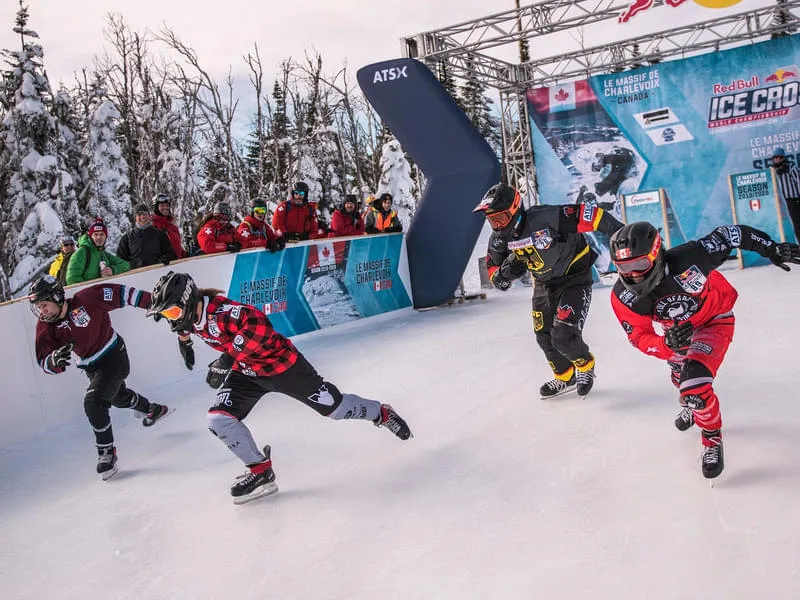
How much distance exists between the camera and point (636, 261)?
3031mm

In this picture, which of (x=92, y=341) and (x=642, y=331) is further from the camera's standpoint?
(x=92, y=341)

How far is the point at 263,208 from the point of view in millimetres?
8297

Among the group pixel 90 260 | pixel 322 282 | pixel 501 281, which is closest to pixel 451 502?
pixel 501 281

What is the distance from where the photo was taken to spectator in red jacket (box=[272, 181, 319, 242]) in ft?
29.2

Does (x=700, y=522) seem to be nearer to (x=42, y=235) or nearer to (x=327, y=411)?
(x=327, y=411)

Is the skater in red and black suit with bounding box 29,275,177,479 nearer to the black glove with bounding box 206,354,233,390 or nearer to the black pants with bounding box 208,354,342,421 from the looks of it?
the black glove with bounding box 206,354,233,390

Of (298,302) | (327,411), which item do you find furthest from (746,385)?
(298,302)

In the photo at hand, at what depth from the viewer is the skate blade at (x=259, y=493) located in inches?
145

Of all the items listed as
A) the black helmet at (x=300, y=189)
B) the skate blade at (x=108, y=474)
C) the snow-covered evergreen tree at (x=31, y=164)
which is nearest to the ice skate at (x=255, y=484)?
the skate blade at (x=108, y=474)

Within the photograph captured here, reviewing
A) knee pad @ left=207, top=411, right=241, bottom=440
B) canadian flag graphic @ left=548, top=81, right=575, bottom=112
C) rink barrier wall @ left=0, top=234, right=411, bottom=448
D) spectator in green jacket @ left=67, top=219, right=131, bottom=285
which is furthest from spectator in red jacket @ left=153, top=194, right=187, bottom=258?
canadian flag graphic @ left=548, top=81, right=575, bottom=112

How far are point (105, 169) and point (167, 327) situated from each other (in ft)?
51.4

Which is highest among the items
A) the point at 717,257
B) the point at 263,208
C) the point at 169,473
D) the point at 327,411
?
the point at 263,208

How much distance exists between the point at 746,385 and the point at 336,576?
10.7 ft

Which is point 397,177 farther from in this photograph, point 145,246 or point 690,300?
point 690,300
